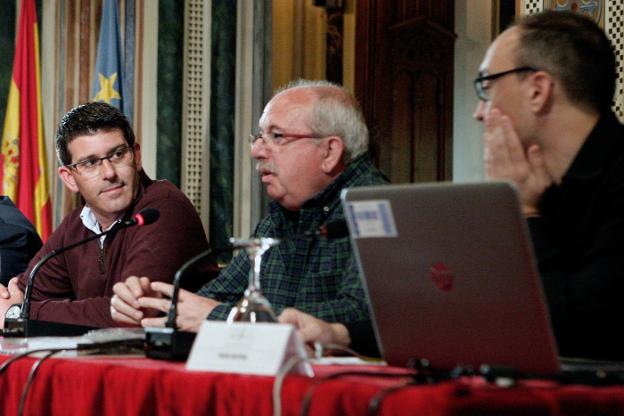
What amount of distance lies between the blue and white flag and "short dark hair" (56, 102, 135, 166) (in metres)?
1.61

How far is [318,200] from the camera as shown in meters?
3.19

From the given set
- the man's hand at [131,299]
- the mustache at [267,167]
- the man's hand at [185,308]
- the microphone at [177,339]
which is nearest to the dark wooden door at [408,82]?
the mustache at [267,167]

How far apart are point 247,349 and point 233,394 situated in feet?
0.32

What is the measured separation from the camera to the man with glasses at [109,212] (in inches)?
151

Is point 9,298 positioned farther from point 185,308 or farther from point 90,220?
point 185,308

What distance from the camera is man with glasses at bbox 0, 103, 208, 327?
3.83 meters

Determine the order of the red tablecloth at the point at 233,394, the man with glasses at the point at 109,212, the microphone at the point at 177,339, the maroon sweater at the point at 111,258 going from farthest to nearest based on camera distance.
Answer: the man with glasses at the point at 109,212 < the maroon sweater at the point at 111,258 < the microphone at the point at 177,339 < the red tablecloth at the point at 233,394

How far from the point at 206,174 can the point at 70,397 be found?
3.60 meters

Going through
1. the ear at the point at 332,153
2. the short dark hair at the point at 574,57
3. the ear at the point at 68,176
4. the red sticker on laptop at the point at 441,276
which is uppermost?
the short dark hair at the point at 574,57

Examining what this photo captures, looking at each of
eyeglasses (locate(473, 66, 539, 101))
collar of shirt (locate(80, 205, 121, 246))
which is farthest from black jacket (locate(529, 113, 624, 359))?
collar of shirt (locate(80, 205, 121, 246))

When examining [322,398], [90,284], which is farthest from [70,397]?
[90,284]

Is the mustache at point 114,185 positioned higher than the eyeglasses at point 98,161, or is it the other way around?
the eyeglasses at point 98,161

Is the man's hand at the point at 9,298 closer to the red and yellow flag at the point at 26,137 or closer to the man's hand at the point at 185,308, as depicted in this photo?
the man's hand at the point at 185,308

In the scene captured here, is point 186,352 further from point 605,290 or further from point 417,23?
point 417,23
